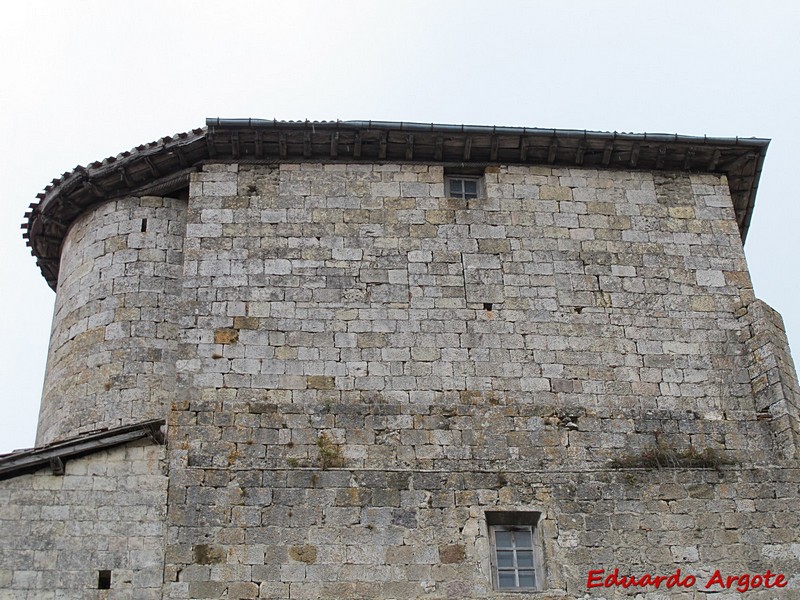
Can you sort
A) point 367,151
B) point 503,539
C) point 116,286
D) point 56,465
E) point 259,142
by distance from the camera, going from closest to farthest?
point 56,465
point 503,539
point 116,286
point 259,142
point 367,151

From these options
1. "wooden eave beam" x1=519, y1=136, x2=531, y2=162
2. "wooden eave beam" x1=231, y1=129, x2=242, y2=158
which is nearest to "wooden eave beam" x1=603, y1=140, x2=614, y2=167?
"wooden eave beam" x1=519, y1=136, x2=531, y2=162

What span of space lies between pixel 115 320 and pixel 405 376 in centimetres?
340

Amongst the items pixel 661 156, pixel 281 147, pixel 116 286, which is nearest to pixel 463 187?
pixel 281 147

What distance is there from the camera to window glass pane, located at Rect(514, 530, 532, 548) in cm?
1103

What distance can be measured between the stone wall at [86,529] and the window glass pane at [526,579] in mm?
3507

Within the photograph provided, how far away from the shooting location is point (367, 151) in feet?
43.0

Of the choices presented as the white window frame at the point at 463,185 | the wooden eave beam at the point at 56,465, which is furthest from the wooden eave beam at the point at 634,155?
the wooden eave beam at the point at 56,465

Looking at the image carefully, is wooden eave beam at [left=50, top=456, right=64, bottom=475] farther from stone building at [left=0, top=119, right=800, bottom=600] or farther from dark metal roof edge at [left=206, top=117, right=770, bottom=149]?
dark metal roof edge at [left=206, top=117, right=770, bottom=149]

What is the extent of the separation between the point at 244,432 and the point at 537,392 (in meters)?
3.16

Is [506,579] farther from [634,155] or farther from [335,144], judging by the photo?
[634,155]

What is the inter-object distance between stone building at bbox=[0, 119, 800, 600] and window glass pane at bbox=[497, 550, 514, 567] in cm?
5

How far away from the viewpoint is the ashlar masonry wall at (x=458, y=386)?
10.8 metres

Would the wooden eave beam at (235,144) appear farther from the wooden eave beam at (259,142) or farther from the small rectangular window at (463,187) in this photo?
the small rectangular window at (463,187)

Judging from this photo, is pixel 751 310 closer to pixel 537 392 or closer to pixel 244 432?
pixel 537 392
